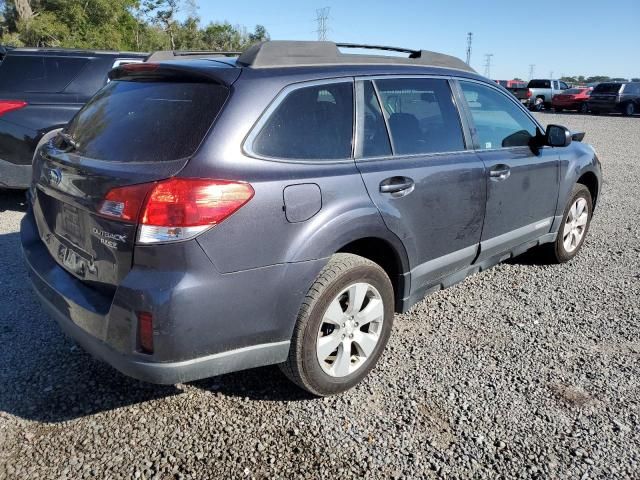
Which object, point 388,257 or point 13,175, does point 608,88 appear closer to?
point 13,175

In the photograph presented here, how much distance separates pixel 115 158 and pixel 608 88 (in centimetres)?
3082

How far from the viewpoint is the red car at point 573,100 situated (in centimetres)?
2978

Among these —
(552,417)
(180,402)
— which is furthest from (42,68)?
(552,417)

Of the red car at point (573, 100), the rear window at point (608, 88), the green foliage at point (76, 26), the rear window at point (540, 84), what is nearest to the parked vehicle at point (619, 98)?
the rear window at point (608, 88)

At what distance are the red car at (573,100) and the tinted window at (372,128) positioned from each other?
99.6 ft

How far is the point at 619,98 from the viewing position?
27.3 metres

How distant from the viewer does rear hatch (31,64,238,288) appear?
233cm

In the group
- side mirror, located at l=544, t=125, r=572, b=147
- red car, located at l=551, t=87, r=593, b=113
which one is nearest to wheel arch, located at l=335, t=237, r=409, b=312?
side mirror, located at l=544, t=125, r=572, b=147

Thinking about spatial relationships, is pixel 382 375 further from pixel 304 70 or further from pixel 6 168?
pixel 6 168

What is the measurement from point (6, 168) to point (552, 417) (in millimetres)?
5766

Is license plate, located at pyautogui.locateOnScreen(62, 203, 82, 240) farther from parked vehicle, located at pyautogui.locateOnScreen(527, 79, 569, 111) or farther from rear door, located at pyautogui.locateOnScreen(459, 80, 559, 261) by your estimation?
A: parked vehicle, located at pyautogui.locateOnScreen(527, 79, 569, 111)

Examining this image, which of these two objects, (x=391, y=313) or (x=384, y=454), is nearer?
(x=384, y=454)

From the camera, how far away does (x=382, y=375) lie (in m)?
3.18

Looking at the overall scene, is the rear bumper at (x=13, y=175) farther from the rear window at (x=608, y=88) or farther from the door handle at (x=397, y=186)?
the rear window at (x=608, y=88)
